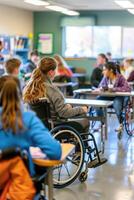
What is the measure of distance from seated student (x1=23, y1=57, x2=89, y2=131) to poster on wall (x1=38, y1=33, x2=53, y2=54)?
814 cm

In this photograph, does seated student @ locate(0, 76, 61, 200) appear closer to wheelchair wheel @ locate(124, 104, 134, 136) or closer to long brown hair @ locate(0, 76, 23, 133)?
long brown hair @ locate(0, 76, 23, 133)

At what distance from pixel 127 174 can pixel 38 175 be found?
6.99ft

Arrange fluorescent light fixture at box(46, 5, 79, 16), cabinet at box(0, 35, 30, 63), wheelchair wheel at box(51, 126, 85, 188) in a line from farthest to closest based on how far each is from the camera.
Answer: cabinet at box(0, 35, 30, 63)
fluorescent light fixture at box(46, 5, 79, 16)
wheelchair wheel at box(51, 126, 85, 188)

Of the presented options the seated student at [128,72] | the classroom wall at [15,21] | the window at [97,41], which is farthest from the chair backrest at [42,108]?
the window at [97,41]

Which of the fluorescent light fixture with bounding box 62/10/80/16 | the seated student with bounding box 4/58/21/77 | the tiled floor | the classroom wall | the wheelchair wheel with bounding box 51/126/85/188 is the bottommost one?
the tiled floor

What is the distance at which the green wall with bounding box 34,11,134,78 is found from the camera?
1159 centimetres

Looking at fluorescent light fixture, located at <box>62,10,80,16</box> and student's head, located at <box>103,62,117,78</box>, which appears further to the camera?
fluorescent light fixture, located at <box>62,10,80,16</box>

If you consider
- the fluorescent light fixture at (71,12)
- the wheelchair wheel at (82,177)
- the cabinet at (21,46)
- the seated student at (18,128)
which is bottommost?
the wheelchair wheel at (82,177)

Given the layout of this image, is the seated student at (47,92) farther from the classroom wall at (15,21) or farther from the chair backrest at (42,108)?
the classroom wall at (15,21)

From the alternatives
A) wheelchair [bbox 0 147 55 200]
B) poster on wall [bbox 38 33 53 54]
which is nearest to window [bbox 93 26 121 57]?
poster on wall [bbox 38 33 53 54]

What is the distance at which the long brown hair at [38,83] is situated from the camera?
13.3 ft

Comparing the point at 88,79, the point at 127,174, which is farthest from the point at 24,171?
the point at 88,79

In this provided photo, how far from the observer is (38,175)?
2.45m

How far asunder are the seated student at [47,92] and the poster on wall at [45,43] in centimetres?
814
